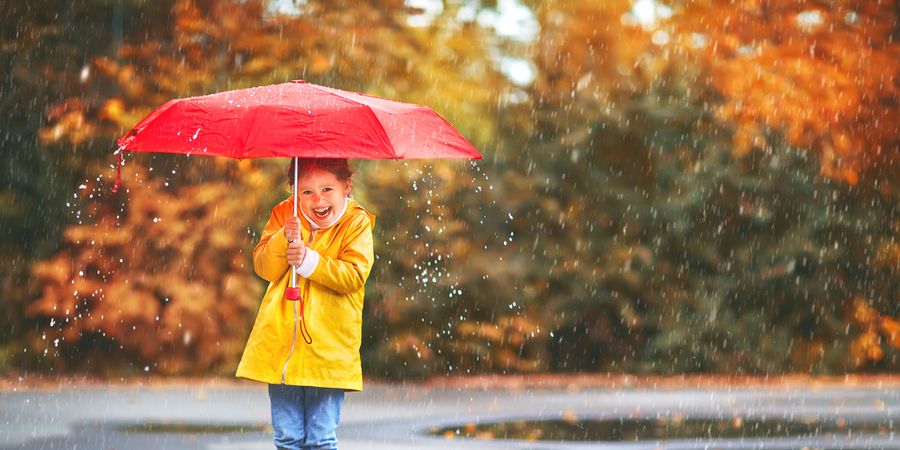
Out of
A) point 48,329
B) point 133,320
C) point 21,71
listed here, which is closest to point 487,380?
point 133,320

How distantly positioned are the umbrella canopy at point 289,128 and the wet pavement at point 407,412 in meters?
2.76

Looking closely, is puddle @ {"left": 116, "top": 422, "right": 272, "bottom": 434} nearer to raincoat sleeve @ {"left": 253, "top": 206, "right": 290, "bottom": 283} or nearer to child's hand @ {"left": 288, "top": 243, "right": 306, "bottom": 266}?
raincoat sleeve @ {"left": 253, "top": 206, "right": 290, "bottom": 283}

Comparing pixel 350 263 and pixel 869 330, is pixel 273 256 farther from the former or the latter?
pixel 869 330

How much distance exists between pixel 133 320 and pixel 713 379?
485cm

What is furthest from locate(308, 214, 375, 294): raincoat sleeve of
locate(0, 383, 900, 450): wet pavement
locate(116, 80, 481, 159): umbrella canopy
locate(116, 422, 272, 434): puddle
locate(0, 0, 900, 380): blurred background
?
locate(0, 0, 900, 380): blurred background

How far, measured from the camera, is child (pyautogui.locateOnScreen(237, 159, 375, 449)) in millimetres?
5414

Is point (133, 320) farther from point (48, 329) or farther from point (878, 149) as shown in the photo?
point (878, 149)

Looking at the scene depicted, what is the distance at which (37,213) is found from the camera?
11.7 meters

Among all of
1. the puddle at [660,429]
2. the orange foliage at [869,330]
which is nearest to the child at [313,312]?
the puddle at [660,429]

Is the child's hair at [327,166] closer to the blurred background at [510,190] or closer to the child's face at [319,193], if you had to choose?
the child's face at [319,193]

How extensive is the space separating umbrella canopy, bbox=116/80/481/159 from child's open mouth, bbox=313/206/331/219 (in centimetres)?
36

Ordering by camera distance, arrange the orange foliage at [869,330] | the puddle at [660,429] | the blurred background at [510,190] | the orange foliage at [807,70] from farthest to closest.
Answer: the orange foliage at [869,330] < the blurred background at [510,190] < the orange foliage at [807,70] < the puddle at [660,429]

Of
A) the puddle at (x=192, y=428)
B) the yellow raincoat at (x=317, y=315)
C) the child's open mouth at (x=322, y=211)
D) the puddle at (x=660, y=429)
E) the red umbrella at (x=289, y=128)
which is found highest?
the red umbrella at (x=289, y=128)

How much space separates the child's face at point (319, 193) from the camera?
5559mm
